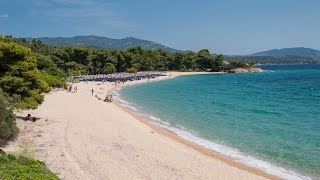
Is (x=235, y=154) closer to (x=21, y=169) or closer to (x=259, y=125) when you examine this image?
(x=259, y=125)

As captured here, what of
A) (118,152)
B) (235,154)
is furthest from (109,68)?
(118,152)

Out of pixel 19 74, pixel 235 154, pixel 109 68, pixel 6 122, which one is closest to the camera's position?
pixel 6 122

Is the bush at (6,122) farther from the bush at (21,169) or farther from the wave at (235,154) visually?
the wave at (235,154)

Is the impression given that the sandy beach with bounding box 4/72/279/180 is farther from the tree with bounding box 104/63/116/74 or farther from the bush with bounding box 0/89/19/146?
the tree with bounding box 104/63/116/74

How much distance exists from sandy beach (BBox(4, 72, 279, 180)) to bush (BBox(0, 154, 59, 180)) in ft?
5.98

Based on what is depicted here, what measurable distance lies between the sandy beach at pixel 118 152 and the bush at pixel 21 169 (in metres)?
1.82

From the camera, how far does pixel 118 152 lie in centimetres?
2061

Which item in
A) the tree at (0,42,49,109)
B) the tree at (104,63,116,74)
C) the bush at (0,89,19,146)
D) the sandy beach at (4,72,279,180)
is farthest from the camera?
the tree at (104,63,116,74)

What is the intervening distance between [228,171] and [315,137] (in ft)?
33.5

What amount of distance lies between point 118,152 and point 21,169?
7.97 metres

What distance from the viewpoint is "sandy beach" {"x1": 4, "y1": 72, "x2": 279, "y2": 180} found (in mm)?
17203

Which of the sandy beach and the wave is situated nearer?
Result: the sandy beach

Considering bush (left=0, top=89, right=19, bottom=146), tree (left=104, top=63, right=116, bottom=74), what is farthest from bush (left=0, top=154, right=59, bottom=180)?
tree (left=104, top=63, right=116, bottom=74)

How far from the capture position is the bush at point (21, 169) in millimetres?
12272
